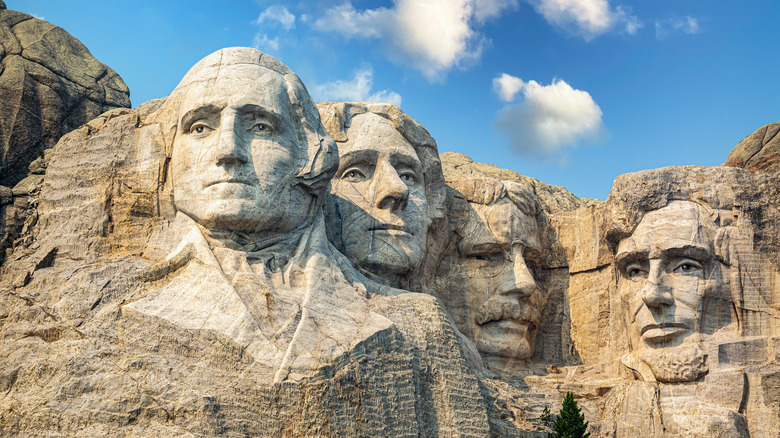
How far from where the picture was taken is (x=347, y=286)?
13.8 meters

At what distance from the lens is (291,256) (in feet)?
45.1

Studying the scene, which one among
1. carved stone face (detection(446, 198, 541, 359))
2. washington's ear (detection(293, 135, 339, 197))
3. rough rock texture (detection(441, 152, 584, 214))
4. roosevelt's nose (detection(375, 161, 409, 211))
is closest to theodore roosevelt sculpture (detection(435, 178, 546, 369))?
carved stone face (detection(446, 198, 541, 359))

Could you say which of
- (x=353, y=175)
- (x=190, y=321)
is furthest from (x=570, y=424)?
(x=190, y=321)

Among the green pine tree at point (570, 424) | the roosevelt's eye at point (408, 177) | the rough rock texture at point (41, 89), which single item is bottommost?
the green pine tree at point (570, 424)

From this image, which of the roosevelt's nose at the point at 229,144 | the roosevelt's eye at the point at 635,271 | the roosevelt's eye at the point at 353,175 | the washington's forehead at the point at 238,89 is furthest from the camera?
the roosevelt's eye at the point at 635,271

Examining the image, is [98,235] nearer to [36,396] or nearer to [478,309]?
[36,396]

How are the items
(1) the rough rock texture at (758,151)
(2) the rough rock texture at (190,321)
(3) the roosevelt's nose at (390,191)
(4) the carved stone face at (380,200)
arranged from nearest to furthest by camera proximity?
(2) the rough rock texture at (190,321), (4) the carved stone face at (380,200), (3) the roosevelt's nose at (390,191), (1) the rough rock texture at (758,151)

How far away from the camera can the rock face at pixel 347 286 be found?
40.1 feet

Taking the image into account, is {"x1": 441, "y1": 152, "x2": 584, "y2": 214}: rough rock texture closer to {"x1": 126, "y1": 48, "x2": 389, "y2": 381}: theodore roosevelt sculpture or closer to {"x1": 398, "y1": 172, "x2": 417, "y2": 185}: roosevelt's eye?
{"x1": 398, "y1": 172, "x2": 417, "y2": 185}: roosevelt's eye

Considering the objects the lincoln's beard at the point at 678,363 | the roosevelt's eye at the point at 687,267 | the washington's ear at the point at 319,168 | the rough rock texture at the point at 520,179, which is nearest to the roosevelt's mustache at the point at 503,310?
the lincoln's beard at the point at 678,363

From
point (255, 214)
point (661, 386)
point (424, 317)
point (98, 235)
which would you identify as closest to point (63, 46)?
point (98, 235)

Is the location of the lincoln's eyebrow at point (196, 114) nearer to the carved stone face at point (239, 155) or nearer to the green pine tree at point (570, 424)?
the carved stone face at point (239, 155)

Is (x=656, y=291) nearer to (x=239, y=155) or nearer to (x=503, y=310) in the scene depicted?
(x=503, y=310)

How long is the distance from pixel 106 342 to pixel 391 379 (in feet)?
9.97
